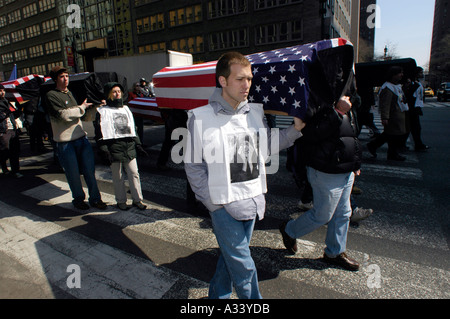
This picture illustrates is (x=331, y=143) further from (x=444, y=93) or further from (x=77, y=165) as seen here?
(x=444, y=93)

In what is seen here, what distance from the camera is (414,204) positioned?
4.56m

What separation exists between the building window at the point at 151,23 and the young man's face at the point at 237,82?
42129 millimetres

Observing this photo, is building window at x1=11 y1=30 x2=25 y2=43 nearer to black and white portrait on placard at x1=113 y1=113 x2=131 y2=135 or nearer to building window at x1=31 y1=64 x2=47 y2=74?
building window at x1=31 y1=64 x2=47 y2=74

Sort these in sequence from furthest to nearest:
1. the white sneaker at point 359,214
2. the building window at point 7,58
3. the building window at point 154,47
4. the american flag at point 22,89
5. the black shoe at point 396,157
Answer: the building window at point 7,58
the building window at point 154,47
the american flag at point 22,89
the black shoe at point 396,157
the white sneaker at point 359,214

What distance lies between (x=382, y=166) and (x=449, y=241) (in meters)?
3.43

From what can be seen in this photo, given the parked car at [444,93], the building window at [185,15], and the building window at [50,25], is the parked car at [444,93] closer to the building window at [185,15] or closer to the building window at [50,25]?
the building window at [185,15]

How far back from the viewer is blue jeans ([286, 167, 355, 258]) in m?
2.78

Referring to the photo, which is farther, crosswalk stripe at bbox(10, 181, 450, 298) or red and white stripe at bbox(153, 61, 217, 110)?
red and white stripe at bbox(153, 61, 217, 110)

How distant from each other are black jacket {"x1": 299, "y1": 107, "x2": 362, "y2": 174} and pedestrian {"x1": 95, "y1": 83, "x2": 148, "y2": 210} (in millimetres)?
2958

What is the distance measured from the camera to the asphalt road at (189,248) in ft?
8.96

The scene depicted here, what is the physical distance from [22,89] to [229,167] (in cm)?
1020

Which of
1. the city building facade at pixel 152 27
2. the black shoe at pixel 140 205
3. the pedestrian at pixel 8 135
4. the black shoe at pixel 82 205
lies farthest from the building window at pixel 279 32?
the black shoe at pixel 82 205

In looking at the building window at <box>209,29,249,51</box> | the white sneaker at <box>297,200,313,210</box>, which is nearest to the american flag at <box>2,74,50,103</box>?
the white sneaker at <box>297,200,313,210</box>
